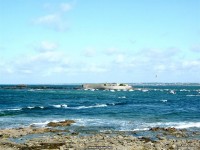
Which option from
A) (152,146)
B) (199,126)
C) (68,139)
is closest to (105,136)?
(68,139)

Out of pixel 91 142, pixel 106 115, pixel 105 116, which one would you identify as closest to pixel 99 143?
pixel 91 142

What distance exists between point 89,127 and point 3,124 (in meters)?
12.6

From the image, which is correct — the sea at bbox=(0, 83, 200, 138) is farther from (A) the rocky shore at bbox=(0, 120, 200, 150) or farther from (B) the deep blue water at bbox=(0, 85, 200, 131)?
(A) the rocky shore at bbox=(0, 120, 200, 150)

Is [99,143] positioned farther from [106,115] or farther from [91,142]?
[106,115]

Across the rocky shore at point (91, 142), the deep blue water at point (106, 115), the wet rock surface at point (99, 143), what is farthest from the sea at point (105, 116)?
the wet rock surface at point (99, 143)

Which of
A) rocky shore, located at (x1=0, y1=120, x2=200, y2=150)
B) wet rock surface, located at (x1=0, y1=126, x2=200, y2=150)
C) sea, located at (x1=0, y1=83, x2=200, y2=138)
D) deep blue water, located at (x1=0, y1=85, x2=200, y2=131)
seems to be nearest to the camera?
wet rock surface, located at (x1=0, y1=126, x2=200, y2=150)

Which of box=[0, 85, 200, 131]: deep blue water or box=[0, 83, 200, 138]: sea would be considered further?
box=[0, 85, 200, 131]: deep blue water

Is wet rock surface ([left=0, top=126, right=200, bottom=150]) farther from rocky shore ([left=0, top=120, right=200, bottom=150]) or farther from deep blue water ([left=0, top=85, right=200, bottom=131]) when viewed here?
deep blue water ([left=0, top=85, right=200, bottom=131])

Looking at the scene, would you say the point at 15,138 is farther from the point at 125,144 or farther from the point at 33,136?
the point at 125,144

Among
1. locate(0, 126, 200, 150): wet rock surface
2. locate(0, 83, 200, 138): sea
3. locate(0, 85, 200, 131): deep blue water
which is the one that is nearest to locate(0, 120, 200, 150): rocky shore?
locate(0, 126, 200, 150): wet rock surface

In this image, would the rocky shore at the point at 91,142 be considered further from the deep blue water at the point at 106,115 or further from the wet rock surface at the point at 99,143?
the deep blue water at the point at 106,115

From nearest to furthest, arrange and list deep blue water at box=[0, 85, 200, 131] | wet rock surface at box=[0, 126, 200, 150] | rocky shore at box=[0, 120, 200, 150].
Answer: wet rock surface at box=[0, 126, 200, 150]
rocky shore at box=[0, 120, 200, 150]
deep blue water at box=[0, 85, 200, 131]

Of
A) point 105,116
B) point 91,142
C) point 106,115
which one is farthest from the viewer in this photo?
point 106,115

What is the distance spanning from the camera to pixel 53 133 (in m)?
41.2
